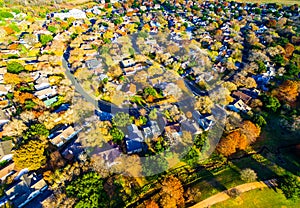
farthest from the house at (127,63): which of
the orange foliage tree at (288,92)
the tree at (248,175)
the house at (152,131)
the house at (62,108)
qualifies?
the tree at (248,175)

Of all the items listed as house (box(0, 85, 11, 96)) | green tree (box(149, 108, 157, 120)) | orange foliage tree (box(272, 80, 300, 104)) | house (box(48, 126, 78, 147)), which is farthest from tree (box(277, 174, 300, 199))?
house (box(0, 85, 11, 96))

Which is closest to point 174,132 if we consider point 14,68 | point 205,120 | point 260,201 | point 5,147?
point 205,120

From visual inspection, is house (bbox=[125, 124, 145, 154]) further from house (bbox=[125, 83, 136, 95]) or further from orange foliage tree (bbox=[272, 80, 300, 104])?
Answer: orange foliage tree (bbox=[272, 80, 300, 104])

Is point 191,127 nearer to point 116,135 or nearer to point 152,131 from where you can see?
point 152,131

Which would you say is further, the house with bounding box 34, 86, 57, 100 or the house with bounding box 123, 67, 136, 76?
the house with bounding box 123, 67, 136, 76

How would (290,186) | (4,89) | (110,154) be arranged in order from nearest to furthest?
1. (290,186)
2. (110,154)
3. (4,89)

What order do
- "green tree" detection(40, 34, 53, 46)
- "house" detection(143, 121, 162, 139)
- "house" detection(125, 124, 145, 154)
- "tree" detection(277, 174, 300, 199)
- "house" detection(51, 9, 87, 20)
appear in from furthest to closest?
"house" detection(51, 9, 87, 20), "green tree" detection(40, 34, 53, 46), "house" detection(143, 121, 162, 139), "house" detection(125, 124, 145, 154), "tree" detection(277, 174, 300, 199)

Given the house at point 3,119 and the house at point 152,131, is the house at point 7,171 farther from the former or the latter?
the house at point 152,131

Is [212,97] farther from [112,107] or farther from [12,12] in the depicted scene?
[12,12]
